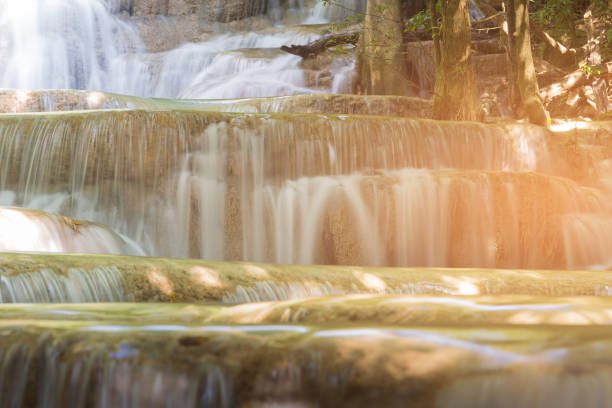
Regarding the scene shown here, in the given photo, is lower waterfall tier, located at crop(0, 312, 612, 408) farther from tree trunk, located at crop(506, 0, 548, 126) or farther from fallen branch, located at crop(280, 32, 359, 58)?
fallen branch, located at crop(280, 32, 359, 58)

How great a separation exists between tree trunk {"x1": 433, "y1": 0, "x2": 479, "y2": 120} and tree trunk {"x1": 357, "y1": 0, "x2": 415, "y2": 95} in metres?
3.73

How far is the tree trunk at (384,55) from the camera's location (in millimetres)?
14250

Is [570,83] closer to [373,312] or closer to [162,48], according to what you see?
[373,312]

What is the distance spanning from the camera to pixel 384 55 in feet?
46.5

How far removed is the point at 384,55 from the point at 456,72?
13.5ft

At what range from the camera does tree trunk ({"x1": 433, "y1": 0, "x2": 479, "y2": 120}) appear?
33.7 feet

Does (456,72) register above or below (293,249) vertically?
above

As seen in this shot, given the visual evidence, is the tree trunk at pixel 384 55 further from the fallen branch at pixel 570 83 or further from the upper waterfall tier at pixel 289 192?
the upper waterfall tier at pixel 289 192

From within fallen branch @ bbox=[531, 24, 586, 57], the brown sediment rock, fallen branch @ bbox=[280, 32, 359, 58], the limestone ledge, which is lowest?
the limestone ledge

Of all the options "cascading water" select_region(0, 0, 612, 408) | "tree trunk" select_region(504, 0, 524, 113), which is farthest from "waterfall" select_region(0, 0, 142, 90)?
"tree trunk" select_region(504, 0, 524, 113)

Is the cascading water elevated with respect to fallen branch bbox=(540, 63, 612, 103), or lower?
lower

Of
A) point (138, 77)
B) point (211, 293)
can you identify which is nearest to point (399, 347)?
point (211, 293)

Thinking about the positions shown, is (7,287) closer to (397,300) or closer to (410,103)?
(397,300)

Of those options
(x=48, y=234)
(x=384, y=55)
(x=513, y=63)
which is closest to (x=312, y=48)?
(x=384, y=55)
